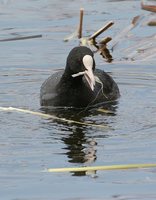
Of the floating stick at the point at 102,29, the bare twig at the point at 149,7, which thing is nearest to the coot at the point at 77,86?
the floating stick at the point at 102,29

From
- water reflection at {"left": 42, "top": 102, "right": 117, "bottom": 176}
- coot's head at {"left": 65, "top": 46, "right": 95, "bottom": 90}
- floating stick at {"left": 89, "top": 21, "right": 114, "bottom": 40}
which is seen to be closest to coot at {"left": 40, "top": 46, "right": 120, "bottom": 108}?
coot's head at {"left": 65, "top": 46, "right": 95, "bottom": 90}

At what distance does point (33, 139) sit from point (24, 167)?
78cm

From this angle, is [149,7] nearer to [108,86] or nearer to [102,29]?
[102,29]

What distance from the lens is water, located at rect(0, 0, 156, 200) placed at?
6.32 m

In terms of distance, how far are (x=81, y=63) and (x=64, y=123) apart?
64 centimetres

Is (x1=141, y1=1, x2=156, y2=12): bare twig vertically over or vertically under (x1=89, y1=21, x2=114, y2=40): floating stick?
over

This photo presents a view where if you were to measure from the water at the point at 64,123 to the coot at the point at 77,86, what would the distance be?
126 mm

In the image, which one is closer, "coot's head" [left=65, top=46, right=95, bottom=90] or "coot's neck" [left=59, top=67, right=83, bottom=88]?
"coot's head" [left=65, top=46, right=95, bottom=90]

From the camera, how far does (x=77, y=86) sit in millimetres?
8938

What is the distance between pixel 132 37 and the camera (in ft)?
36.1

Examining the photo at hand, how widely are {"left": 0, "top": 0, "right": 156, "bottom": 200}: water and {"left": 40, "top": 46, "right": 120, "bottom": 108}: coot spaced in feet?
0.41

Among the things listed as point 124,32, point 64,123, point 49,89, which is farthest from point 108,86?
point 124,32

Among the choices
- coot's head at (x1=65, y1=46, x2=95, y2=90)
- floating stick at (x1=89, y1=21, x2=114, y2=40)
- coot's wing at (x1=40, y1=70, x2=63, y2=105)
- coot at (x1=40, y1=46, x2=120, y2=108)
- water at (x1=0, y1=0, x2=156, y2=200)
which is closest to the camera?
water at (x1=0, y1=0, x2=156, y2=200)

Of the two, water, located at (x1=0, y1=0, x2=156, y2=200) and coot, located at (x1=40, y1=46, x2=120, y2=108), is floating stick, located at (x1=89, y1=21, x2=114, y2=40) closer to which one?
water, located at (x1=0, y1=0, x2=156, y2=200)
